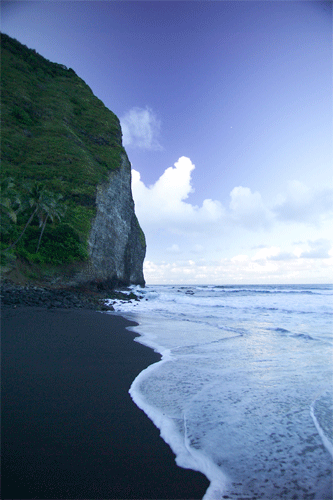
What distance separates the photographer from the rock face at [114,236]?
27250 mm

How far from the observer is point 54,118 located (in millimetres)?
36531

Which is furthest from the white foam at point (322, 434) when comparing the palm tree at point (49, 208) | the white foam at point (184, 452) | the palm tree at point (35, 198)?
the palm tree at point (35, 198)

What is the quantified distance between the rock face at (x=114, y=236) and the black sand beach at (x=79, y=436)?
21488 mm

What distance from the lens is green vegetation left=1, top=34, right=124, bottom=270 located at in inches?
914

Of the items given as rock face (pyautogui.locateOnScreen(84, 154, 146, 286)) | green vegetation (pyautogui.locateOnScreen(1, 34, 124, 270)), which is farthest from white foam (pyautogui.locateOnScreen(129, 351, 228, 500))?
rock face (pyautogui.locateOnScreen(84, 154, 146, 286))

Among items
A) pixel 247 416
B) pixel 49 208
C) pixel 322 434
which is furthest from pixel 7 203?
pixel 322 434

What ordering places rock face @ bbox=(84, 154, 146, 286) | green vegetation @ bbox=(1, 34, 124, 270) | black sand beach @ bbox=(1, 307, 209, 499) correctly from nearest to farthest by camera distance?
black sand beach @ bbox=(1, 307, 209, 499) < green vegetation @ bbox=(1, 34, 124, 270) < rock face @ bbox=(84, 154, 146, 286)

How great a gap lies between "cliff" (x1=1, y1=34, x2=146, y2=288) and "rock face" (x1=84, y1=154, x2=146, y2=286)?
134 millimetres

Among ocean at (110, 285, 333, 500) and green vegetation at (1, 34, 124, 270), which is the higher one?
green vegetation at (1, 34, 124, 270)

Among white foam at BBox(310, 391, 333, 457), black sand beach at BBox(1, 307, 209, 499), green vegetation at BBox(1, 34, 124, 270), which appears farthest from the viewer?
green vegetation at BBox(1, 34, 124, 270)

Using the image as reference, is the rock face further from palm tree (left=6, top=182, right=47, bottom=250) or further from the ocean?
the ocean

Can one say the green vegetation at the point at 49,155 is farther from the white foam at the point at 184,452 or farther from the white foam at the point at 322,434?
the white foam at the point at 322,434

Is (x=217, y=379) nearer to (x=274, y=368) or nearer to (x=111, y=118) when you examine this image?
(x=274, y=368)

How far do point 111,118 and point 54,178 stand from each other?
74.3 feet
